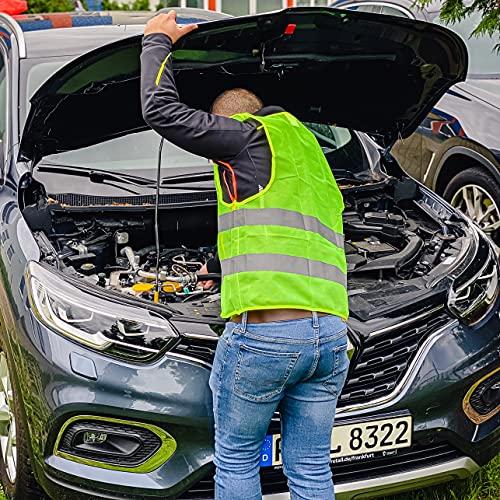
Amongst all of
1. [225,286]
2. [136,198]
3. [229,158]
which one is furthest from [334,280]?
[136,198]

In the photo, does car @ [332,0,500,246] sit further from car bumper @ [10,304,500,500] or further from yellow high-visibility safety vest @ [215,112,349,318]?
yellow high-visibility safety vest @ [215,112,349,318]

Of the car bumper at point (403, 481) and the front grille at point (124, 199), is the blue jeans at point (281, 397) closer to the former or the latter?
the car bumper at point (403, 481)

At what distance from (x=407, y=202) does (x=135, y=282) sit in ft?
4.86

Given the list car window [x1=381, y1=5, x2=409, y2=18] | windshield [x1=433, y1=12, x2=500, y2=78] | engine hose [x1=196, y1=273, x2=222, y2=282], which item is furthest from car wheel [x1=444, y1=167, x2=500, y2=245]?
engine hose [x1=196, y1=273, x2=222, y2=282]

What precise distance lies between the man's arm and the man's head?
0.20m

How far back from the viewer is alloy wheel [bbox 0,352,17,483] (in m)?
3.08

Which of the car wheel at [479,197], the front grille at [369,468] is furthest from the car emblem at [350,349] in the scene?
the car wheel at [479,197]

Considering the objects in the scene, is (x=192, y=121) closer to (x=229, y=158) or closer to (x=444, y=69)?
(x=229, y=158)

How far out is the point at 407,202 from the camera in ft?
13.2

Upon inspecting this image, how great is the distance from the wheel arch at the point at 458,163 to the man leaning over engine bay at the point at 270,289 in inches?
109

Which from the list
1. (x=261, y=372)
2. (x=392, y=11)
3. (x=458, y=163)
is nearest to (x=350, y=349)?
(x=261, y=372)

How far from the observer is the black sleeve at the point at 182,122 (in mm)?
2439

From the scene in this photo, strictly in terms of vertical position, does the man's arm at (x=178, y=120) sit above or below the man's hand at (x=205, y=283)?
above

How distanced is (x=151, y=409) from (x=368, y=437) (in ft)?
2.50
